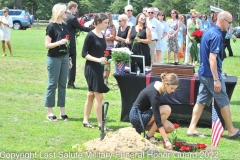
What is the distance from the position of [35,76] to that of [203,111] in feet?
21.6

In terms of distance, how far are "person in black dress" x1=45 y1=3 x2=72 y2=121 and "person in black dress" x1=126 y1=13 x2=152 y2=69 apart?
238 cm

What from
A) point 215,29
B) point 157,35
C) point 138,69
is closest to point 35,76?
point 157,35

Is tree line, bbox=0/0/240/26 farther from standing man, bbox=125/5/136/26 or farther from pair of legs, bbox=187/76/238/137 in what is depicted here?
pair of legs, bbox=187/76/238/137

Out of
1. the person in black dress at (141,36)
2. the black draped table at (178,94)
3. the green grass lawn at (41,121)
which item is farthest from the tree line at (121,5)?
the black draped table at (178,94)

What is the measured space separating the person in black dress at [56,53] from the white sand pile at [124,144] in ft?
6.48

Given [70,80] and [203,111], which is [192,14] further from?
[203,111]

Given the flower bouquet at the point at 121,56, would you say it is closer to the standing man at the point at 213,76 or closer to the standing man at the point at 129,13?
the standing man at the point at 213,76

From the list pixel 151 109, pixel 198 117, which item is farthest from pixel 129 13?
pixel 151 109

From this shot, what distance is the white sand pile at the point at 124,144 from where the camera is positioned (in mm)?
5977

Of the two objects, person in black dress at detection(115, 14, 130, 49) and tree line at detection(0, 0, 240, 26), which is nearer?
A: person in black dress at detection(115, 14, 130, 49)

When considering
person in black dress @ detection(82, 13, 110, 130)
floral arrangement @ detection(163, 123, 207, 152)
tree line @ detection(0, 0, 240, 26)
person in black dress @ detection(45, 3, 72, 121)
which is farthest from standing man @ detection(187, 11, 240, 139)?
tree line @ detection(0, 0, 240, 26)

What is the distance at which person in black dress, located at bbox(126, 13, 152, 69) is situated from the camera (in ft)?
33.6

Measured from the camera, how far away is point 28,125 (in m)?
7.75

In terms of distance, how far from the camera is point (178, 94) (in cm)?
788
